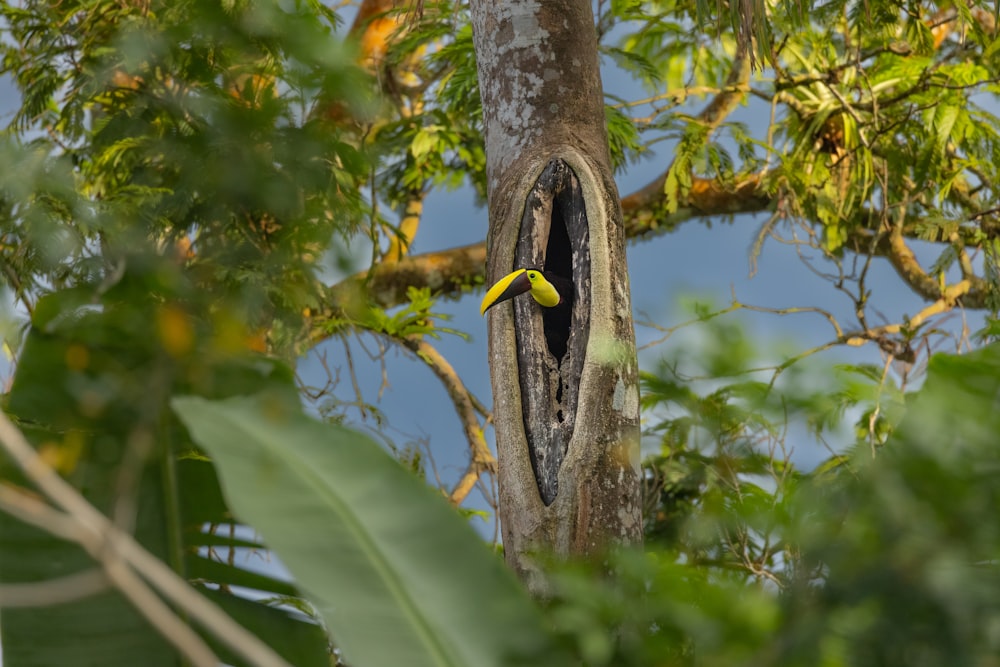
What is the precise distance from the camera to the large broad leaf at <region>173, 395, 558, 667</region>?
0.89 m

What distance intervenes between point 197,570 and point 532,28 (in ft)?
4.66

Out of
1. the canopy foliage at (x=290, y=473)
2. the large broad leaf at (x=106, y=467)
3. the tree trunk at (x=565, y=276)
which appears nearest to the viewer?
the canopy foliage at (x=290, y=473)

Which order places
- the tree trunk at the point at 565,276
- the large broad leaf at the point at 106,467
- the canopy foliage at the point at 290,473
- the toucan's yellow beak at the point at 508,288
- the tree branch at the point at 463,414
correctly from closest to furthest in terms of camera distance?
the canopy foliage at the point at 290,473
the large broad leaf at the point at 106,467
the tree trunk at the point at 565,276
the toucan's yellow beak at the point at 508,288
the tree branch at the point at 463,414

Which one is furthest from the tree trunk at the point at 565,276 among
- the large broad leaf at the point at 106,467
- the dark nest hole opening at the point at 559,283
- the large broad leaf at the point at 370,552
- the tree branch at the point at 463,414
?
the tree branch at the point at 463,414

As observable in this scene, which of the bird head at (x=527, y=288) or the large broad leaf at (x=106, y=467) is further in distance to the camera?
the bird head at (x=527, y=288)

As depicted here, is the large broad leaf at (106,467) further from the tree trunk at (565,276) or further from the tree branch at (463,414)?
the tree branch at (463,414)

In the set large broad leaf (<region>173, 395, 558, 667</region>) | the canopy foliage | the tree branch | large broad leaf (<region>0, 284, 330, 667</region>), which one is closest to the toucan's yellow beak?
the canopy foliage

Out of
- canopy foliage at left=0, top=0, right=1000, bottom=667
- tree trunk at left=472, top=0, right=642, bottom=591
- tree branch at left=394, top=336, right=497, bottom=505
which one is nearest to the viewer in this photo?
canopy foliage at left=0, top=0, right=1000, bottom=667

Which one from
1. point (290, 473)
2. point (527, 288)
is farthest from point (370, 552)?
point (527, 288)

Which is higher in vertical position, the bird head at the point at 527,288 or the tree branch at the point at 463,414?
the tree branch at the point at 463,414

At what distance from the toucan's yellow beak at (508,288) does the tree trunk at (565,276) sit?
3 cm

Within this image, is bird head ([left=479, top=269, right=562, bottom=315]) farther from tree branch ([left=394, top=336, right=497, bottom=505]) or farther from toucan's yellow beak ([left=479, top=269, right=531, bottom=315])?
tree branch ([left=394, top=336, right=497, bottom=505])

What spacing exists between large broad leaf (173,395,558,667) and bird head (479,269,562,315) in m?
1.25

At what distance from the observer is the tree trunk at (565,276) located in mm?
2006
